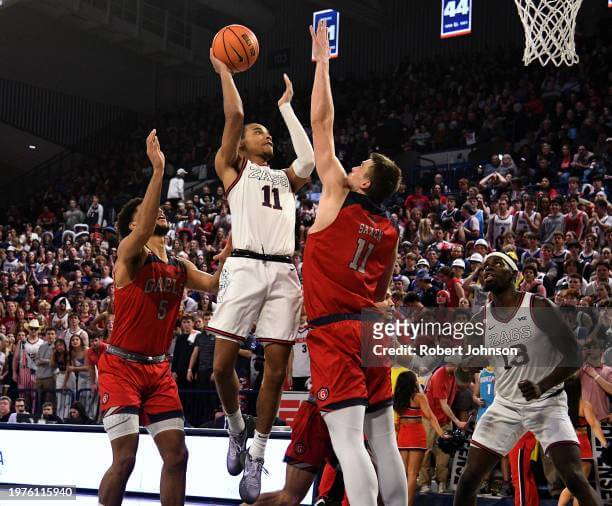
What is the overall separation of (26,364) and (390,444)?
12.2m

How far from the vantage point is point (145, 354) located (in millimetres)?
6062

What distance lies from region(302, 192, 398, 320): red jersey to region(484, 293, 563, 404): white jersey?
1837 millimetres

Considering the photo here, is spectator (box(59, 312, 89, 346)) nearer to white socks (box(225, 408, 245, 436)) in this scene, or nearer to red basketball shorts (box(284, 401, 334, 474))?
white socks (box(225, 408, 245, 436))

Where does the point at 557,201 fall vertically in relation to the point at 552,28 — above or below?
below

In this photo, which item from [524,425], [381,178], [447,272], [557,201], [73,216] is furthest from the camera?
[73,216]

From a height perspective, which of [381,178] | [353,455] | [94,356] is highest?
[381,178]

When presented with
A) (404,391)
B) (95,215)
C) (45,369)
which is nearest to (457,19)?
(95,215)

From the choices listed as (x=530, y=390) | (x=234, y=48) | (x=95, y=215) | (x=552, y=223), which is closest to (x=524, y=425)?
(x=530, y=390)

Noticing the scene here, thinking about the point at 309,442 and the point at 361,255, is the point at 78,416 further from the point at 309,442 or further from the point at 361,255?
the point at 361,255

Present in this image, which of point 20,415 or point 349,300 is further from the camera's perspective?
point 20,415

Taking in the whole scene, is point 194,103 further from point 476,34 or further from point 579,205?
point 579,205

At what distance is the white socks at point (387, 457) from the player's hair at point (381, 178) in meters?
1.24

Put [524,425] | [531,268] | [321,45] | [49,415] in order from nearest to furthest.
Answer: [321,45] → [524,425] → [531,268] → [49,415]

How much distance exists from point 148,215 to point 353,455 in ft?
7.17
